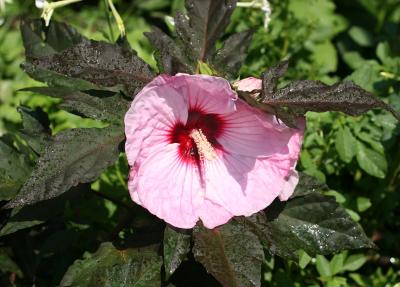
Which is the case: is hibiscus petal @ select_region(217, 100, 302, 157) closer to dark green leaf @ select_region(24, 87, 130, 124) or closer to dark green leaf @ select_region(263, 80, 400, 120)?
dark green leaf @ select_region(263, 80, 400, 120)

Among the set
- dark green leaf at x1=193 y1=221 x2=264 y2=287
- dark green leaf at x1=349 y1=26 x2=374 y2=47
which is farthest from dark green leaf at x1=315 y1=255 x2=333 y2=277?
dark green leaf at x1=349 y1=26 x2=374 y2=47

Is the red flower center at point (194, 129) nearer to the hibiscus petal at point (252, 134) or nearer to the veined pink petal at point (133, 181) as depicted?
the hibiscus petal at point (252, 134)

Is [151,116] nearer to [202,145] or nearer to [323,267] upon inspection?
[202,145]

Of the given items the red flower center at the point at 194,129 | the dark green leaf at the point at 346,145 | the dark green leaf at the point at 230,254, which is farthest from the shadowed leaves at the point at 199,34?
the dark green leaf at the point at 346,145

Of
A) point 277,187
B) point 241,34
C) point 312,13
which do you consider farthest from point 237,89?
point 312,13

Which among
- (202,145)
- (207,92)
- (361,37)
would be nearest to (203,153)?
(202,145)

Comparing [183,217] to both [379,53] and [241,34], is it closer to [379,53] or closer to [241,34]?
[241,34]
